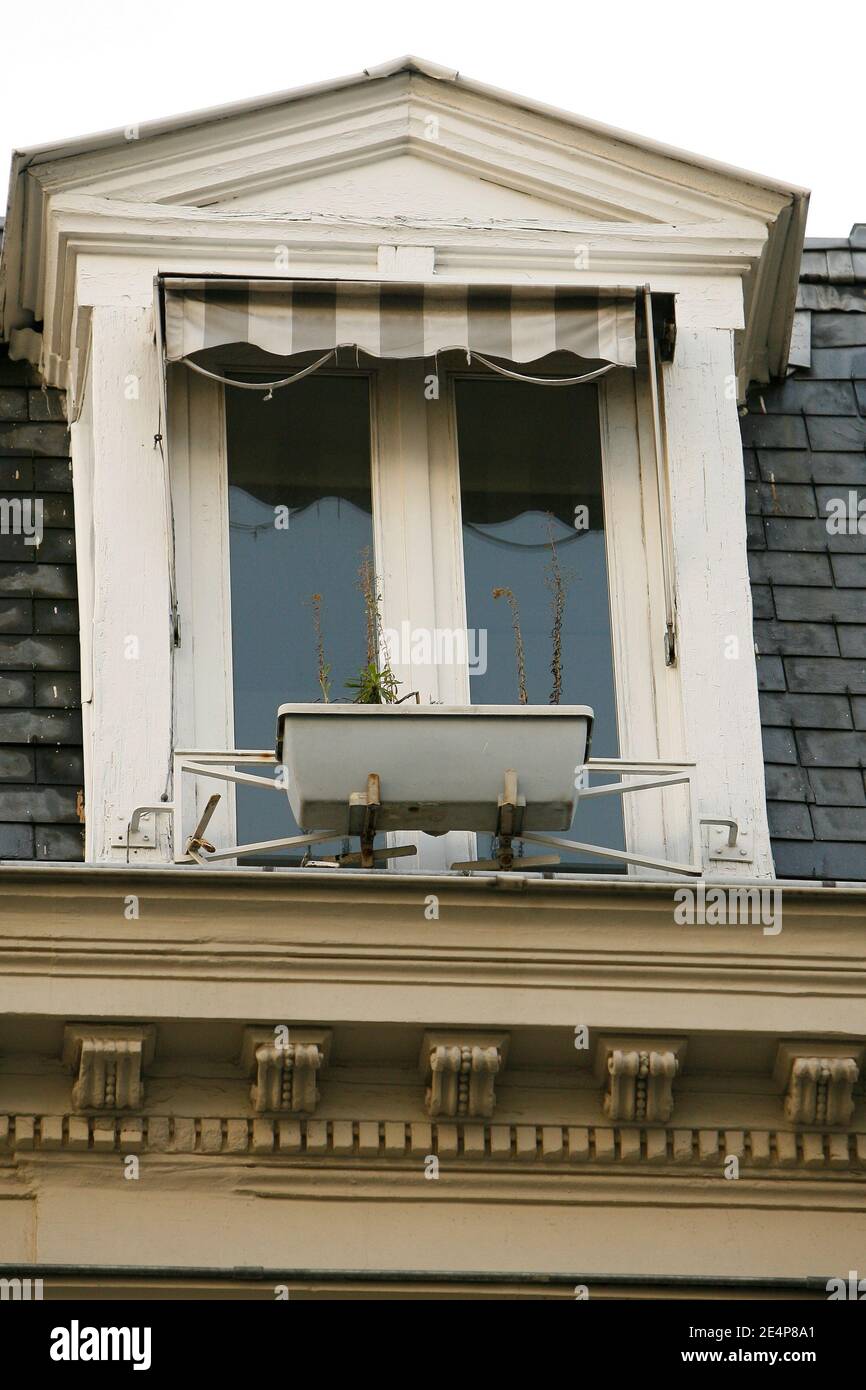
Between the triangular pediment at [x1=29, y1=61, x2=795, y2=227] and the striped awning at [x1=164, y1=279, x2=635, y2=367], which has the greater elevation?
the triangular pediment at [x1=29, y1=61, x2=795, y2=227]

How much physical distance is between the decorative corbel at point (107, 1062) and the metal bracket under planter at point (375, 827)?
702mm

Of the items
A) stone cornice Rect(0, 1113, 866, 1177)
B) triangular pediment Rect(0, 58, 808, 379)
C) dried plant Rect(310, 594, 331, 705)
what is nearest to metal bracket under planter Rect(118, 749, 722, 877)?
dried plant Rect(310, 594, 331, 705)

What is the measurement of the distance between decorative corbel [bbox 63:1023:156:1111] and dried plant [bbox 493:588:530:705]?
198cm

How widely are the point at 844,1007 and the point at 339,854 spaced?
1801mm

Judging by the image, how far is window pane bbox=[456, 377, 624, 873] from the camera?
30.8 ft

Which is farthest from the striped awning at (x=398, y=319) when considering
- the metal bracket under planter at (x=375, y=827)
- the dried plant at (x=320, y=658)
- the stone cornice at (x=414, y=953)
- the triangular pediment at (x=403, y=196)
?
the stone cornice at (x=414, y=953)

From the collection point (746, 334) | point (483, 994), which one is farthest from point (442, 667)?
point (746, 334)

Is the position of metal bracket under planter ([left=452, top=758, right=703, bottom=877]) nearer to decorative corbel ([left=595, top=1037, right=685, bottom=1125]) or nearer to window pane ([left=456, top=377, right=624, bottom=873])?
window pane ([left=456, top=377, right=624, bottom=873])

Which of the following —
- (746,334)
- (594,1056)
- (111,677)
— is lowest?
(594,1056)

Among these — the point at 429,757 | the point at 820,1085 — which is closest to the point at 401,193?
the point at 429,757

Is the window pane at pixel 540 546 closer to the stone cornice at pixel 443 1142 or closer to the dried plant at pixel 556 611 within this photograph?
the dried plant at pixel 556 611

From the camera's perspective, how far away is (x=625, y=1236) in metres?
8.20

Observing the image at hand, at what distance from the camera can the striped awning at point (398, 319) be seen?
9.49 meters

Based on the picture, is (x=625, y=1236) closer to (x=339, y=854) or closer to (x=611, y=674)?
(x=339, y=854)
